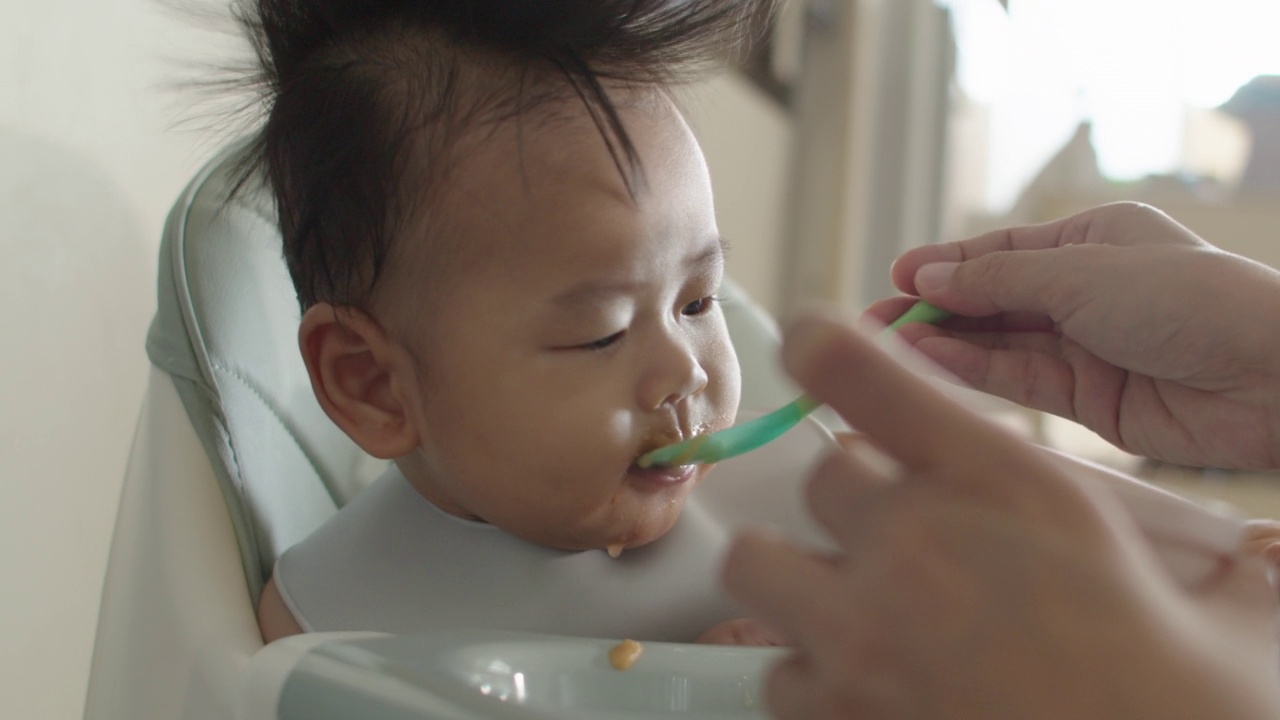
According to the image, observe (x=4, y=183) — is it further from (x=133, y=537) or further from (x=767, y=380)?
(x=767, y=380)

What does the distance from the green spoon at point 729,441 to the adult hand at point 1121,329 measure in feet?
0.63

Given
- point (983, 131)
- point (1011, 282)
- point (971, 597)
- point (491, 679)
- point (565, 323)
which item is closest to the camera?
point (971, 597)

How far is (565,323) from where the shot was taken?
1.89 ft

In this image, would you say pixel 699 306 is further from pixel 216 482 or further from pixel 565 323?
pixel 216 482

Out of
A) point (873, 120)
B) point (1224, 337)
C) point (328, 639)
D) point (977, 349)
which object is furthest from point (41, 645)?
point (873, 120)

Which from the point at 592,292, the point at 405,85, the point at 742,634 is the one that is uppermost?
the point at 405,85

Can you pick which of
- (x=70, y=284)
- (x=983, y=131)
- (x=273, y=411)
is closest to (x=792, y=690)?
(x=273, y=411)

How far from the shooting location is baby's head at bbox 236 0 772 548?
1.90 feet

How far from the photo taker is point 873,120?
2137 millimetres

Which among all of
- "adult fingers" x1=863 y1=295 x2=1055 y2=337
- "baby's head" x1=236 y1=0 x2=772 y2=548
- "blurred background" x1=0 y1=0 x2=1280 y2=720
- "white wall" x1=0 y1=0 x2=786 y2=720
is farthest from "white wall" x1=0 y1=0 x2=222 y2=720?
"blurred background" x1=0 y1=0 x2=1280 y2=720

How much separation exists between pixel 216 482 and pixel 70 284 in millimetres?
346

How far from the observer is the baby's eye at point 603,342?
23.0 inches

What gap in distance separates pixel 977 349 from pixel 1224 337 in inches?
6.6

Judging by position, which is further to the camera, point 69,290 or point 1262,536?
point 69,290
